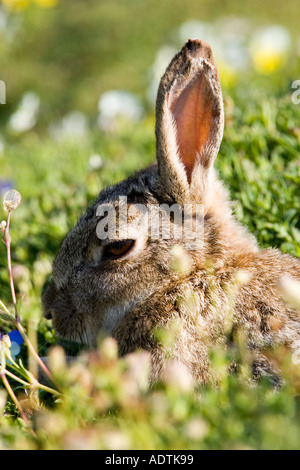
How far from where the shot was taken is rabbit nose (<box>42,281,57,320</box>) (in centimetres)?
397

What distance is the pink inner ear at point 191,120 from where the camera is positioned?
144 inches

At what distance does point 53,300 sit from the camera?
3971 millimetres

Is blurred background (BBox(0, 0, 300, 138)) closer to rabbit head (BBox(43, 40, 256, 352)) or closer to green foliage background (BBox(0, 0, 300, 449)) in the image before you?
green foliage background (BBox(0, 0, 300, 449))

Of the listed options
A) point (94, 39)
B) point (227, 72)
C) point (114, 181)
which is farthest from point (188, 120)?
point (94, 39)

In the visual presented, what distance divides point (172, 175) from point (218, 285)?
654 millimetres

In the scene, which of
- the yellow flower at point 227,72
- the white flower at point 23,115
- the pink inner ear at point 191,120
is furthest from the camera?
the white flower at point 23,115

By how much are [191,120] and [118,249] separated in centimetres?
82

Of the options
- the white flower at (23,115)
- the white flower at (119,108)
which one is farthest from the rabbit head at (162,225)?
the white flower at (23,115)

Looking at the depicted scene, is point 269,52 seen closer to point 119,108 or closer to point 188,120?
point 119,108

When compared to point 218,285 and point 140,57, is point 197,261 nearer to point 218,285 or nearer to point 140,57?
point 218,285

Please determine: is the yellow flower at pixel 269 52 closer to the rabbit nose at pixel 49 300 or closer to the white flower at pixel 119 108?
the white flower at pixel 119 108

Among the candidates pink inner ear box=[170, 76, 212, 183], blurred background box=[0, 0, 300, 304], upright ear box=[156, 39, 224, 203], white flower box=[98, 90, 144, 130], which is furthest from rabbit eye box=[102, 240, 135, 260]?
white flower box=[98, 90, 144, 130]

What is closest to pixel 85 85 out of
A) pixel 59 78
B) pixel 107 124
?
pixel 59 78
